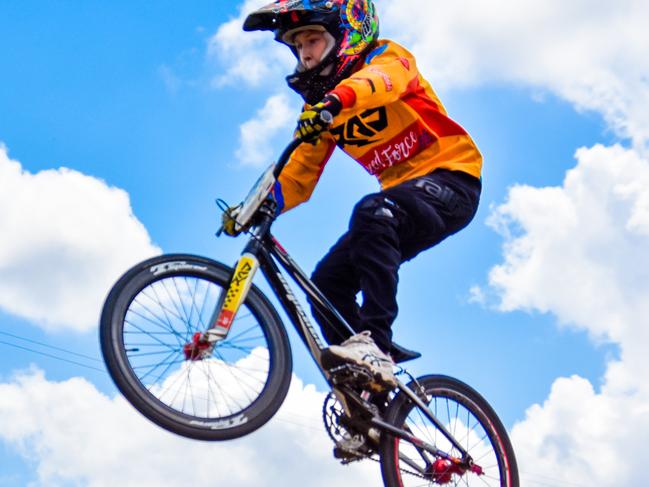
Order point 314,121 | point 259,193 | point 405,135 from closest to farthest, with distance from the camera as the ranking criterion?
point 314,121 < point 259,193 < point 405,135

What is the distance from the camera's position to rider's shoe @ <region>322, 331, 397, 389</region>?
5328 mm

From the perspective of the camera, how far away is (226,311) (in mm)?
5371

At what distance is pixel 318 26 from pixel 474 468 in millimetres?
3230

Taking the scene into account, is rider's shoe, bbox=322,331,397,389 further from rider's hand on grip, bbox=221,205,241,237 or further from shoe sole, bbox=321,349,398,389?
rider's hand on grip, bbox=221,205,241,237

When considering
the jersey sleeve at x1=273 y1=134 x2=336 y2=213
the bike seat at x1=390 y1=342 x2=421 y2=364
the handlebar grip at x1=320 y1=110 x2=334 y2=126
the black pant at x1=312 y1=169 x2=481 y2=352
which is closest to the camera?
the handlebar grip at x1=320 y1=110 x2=334 y2=126

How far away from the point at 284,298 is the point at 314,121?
1.22 meters

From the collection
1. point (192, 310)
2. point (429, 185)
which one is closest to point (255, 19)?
point (429, 185)

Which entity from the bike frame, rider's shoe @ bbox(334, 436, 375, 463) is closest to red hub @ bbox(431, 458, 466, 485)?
the bike frame

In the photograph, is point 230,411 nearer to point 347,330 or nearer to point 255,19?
point 347,330

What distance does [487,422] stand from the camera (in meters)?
6.52

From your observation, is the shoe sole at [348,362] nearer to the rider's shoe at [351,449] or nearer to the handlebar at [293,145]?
the rider's shoe at [351,449]

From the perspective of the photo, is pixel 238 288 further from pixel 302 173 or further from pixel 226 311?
pixel 302 173

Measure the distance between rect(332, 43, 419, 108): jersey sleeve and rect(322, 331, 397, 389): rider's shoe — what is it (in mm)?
1420

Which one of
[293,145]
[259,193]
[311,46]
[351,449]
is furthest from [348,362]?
[311,46]
